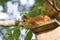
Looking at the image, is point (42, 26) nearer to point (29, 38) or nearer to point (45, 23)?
point (45, 23)

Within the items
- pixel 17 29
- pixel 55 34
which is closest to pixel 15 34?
pixel 17 29

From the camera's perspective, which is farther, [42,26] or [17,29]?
[17,29]

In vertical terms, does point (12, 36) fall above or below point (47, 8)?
below

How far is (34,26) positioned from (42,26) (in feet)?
0.10

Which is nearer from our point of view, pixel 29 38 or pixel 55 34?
pixel 55 34

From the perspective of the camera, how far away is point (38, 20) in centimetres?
68

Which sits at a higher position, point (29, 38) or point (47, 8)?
point (47, 8)

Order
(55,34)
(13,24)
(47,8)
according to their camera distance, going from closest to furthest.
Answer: (55,34)
(47,8)
(13,24)

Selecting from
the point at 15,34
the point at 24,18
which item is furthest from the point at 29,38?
the point at 24,18

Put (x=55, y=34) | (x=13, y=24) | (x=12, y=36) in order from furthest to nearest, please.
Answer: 1. (x=12, y=36)
2. (x=13, y=24)
3. (x=55, y=34)

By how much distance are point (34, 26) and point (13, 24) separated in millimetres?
201

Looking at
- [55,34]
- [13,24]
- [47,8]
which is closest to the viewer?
[55,34]

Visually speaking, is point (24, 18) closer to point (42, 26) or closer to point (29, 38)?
point (42, 26)

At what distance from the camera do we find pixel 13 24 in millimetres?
824
